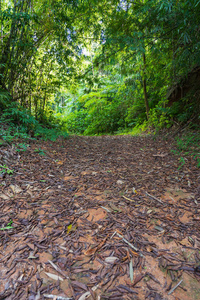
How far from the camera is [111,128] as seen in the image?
10.1 metres

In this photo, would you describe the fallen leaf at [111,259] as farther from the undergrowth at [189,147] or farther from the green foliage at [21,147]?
the green foliage at [21,147]

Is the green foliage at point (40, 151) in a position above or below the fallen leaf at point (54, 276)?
above

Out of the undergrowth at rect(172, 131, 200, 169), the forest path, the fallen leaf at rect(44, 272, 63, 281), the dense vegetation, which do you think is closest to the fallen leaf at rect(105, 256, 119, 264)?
the forest path

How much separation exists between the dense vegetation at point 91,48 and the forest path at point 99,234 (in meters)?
2.31

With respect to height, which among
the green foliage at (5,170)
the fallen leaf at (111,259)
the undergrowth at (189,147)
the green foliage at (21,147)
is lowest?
the fallen leaf at (111,259)

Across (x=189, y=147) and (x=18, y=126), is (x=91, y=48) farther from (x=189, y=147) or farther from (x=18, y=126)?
(x=189, y=147)

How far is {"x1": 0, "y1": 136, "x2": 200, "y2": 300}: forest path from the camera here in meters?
1.06

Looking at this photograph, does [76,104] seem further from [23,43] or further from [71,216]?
[71,216]

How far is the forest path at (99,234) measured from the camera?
106 cm

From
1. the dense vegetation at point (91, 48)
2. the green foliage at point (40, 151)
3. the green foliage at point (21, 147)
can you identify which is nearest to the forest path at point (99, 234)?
the green foliage at point (21, 147)

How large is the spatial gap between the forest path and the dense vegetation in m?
2.31

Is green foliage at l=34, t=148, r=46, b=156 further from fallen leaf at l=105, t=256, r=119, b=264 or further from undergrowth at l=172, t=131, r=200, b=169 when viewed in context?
undergrowth at l=172, t=131, r=200, b=169

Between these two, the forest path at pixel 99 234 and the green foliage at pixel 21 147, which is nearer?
the forest path at pixel 99 234

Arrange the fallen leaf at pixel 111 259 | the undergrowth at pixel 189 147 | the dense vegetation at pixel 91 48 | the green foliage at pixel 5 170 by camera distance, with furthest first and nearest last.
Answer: the dense vegetation at pixel 91 48, the undergrowth at pixel 189 147, the green foliage at pixel 5 170, the fallen leaf at pixel 111 259
